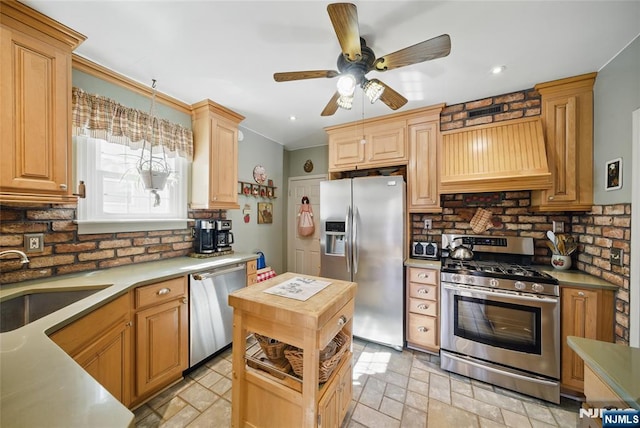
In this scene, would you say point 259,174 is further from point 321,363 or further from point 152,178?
point 321,363

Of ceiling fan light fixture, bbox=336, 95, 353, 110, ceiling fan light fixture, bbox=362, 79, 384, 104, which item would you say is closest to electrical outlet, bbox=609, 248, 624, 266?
ceiling fan light fixture, bbox=362, 79, 384, 104

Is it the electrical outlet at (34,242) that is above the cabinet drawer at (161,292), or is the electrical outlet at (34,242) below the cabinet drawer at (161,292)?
above

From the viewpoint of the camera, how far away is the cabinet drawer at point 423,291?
234 cm

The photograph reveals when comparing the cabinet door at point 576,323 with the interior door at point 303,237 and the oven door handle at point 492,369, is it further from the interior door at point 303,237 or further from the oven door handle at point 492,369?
the interior door at point 303,237

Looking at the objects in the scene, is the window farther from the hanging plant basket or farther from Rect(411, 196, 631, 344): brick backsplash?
Rect(411, 196, 631, 344): brick backsplash

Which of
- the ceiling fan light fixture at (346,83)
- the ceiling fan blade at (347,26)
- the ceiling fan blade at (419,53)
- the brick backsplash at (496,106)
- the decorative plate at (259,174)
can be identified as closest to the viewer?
the ceiling fan blade at (347,26)

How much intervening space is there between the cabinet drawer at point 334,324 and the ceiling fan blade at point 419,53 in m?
1.51

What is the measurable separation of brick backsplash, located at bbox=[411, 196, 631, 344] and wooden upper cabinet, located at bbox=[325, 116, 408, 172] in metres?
0.80

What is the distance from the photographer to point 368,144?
290 cm

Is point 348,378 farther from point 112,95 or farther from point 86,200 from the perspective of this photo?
point 112,95

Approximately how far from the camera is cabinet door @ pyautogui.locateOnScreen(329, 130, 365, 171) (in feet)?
9.70

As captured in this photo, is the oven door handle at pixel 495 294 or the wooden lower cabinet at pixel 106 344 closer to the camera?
the wooden lower cabinet at pixel 106 344

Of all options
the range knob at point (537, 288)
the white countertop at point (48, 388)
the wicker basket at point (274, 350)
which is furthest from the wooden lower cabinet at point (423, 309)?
the white countertop at point (48, 388)

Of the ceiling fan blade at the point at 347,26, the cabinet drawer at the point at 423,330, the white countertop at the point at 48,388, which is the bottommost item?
the cabinet drawer at the point at 423,330
